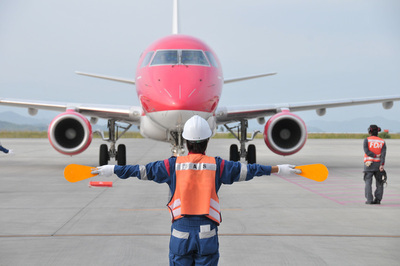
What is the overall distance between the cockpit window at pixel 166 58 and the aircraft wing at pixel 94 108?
273 centimetres

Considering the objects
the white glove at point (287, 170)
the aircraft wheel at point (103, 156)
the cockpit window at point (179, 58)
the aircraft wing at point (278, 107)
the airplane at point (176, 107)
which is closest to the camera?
the white glove at point (287, 170)

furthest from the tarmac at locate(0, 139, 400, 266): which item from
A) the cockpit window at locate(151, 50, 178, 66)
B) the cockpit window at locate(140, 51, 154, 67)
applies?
the cockpit window at locate(140, 51, 154, 67)

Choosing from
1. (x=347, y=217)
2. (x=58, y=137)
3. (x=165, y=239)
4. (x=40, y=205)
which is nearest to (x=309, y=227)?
Answer: (x=347, y=217)

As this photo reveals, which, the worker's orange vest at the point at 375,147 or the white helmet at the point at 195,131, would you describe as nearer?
the white helmet at the point at 195,131

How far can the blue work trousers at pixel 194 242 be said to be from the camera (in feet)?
9.33

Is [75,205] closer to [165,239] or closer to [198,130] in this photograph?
[165,239]

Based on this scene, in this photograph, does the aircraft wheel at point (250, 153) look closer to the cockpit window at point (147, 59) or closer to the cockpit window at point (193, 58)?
the cockpit window at point (193, 58)

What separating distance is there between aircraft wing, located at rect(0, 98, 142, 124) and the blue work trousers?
10.6m

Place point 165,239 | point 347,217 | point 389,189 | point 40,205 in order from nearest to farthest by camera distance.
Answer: point 165,239 → point 347,217 → point 40,205 → point 389,189

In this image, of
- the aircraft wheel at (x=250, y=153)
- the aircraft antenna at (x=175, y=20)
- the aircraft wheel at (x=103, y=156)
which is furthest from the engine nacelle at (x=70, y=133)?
the aircraft antenna at (x=175, y=20)

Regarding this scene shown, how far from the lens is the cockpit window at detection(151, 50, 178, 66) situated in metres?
10.7

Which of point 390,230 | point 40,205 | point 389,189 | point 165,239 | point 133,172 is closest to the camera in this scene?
point 133,172

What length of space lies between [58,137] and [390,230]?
943cm

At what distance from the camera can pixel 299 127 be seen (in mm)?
12875
